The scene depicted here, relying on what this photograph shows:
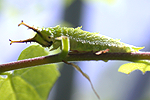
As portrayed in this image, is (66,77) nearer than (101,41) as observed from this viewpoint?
No

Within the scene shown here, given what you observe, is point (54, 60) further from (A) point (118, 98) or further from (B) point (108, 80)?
(B) point (108, 80)

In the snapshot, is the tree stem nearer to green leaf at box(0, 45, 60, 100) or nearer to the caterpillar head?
the caterpillar head

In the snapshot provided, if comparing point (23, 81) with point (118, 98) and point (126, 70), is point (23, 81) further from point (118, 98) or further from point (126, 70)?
point (118, 98)

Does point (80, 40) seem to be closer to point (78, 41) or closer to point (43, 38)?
point (78, 41)

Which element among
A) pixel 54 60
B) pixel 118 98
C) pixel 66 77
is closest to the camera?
pixel 54 60

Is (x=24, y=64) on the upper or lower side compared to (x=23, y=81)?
upper

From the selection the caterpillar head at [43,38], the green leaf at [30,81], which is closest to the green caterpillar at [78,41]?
the caterpillar head at [43,38]

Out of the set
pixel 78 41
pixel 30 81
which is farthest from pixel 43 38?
pixel 30 81

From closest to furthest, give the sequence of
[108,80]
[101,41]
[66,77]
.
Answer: [101,41], [66,77], [108,80]

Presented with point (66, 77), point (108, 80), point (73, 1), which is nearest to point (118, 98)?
point (108, 80)

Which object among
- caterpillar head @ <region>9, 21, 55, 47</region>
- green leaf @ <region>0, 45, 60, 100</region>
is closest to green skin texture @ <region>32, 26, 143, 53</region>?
caterpillar head @ <region>9, 21, 55, 47</region>

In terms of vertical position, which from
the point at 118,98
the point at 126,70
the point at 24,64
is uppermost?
the point at 24,64
